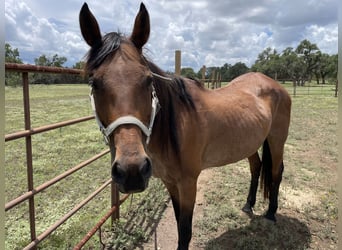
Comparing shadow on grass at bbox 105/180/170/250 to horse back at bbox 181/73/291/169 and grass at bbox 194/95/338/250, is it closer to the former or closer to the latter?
grass at bbox 194/95/338/250

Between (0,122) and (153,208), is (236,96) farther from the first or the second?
(0,122)

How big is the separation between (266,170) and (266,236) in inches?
30.4

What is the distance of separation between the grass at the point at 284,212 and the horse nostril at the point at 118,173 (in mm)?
1748

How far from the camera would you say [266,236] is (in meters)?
2.79

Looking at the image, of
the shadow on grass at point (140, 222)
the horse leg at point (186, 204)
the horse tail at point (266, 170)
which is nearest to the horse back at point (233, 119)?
the horse leg at point (186, 204)

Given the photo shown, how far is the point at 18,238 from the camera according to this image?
255cm

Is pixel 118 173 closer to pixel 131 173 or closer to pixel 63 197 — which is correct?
pixel 131 173

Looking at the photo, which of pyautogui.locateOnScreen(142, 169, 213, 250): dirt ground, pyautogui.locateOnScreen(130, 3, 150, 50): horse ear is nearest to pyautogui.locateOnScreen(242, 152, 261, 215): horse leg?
pyautogui.locateOnScreen(142, 169, 213, 250): dirt ground

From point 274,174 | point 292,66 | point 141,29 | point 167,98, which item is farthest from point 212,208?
point 292,66

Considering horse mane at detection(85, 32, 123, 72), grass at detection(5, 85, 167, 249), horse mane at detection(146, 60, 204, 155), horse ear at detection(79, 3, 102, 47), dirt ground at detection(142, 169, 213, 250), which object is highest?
horse ear at detection(79, 3, 102, 47)

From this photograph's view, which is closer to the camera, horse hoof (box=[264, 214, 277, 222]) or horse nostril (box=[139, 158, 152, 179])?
horse nostril (box=[139, 158, 152, 179])

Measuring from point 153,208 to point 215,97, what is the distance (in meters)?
1.67

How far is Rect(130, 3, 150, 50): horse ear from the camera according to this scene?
1.61 meters

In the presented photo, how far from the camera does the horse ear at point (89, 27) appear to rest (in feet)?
5.03
